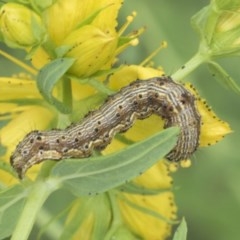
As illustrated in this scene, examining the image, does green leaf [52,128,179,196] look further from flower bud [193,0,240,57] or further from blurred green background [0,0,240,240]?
blurred green background [0,0,240,240]

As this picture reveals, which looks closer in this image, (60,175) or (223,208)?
(60,175)

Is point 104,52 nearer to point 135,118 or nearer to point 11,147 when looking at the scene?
point 135,118

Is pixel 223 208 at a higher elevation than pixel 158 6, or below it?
below

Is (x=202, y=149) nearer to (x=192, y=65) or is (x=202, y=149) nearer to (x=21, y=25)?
(x=192, y=65)

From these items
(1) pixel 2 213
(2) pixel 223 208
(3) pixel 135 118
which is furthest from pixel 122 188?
(2) pixel 223 208

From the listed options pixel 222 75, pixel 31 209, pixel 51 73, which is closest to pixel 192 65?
pixel 222 75
